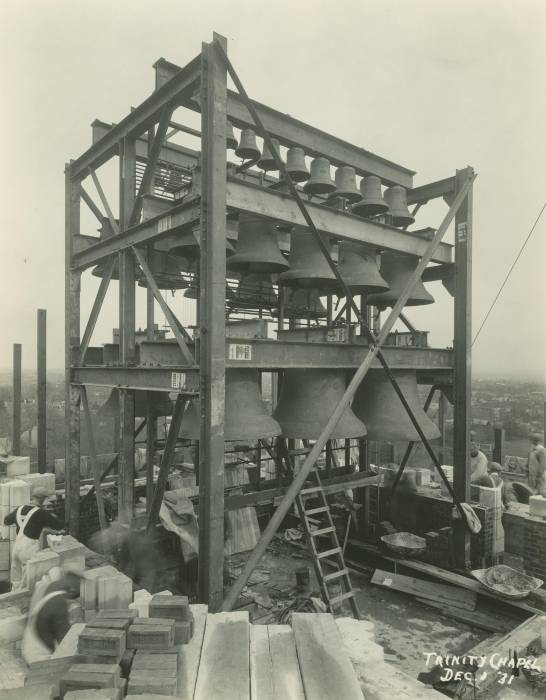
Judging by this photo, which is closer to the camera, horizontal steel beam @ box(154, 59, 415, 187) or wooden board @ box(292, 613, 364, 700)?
wooden board @ box(292, 613, 364, 700)

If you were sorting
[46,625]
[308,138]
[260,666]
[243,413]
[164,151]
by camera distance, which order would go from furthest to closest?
[164,151] → [308,138] → [243,413] → [46,625] → [260,666]

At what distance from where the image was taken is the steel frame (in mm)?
4570

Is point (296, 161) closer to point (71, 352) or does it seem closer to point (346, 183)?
point (346, 183)

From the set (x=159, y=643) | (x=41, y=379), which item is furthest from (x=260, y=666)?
(x=41, y=379)

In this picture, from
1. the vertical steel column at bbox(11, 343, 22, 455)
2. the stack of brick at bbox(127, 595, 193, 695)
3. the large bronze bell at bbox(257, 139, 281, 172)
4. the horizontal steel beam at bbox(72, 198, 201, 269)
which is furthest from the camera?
the vertical steel column at bbox(11, 343, 22, 455)

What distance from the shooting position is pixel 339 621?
363cm

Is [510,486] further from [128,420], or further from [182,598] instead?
[182,598]

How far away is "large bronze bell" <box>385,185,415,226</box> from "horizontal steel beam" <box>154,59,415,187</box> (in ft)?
1.22

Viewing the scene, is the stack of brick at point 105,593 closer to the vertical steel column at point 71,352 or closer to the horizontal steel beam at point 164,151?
the vertical steel column at point 71,352

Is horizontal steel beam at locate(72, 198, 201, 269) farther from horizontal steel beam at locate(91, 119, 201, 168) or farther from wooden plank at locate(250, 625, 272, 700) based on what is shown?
wooden plank at locate(250, 625, 272, 700)

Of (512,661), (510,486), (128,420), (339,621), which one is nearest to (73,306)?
(128,420)

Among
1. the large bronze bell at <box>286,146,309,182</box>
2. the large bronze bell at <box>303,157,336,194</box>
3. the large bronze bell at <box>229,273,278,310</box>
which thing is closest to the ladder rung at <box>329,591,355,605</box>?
the large bronze bell at <box>303,157,336,194</box>

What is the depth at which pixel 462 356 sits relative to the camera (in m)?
7.59

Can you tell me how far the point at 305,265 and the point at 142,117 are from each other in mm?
2846
